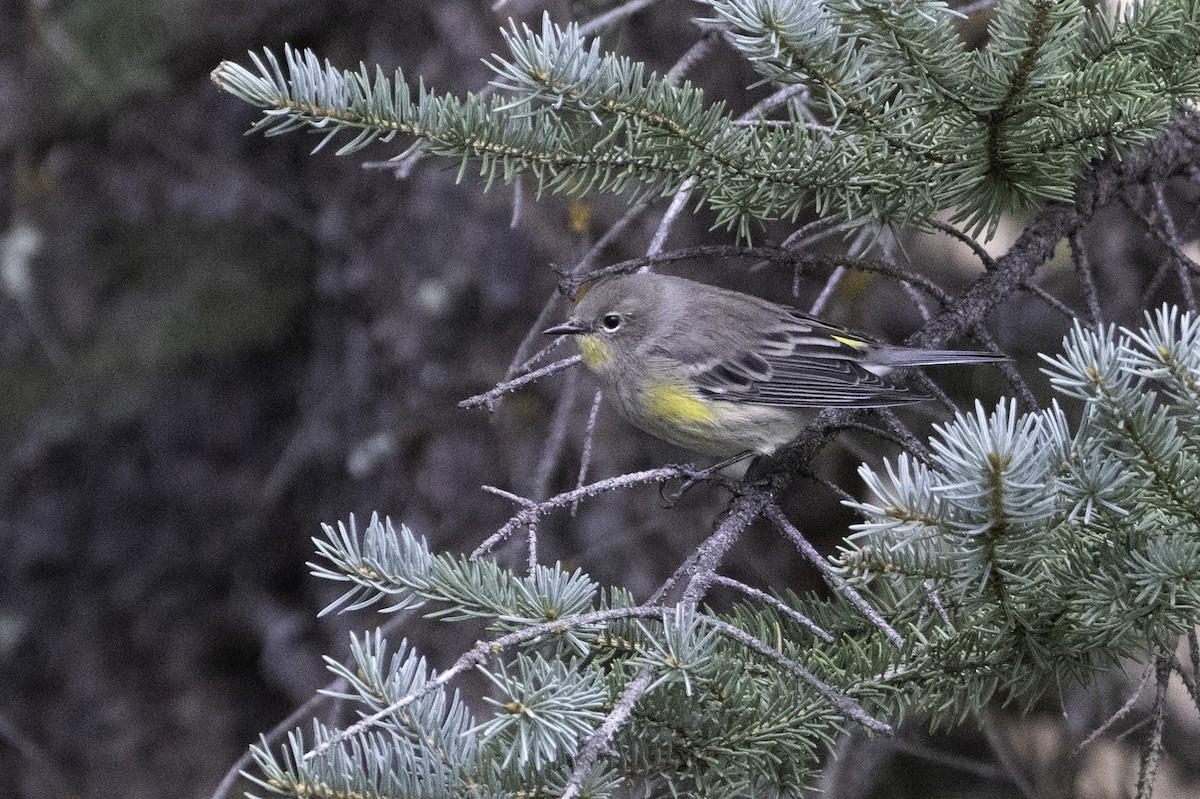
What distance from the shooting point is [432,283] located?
4676mm

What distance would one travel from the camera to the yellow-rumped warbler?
13.2 feet

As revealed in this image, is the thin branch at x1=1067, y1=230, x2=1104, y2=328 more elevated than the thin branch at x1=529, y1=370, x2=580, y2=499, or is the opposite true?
the thin branch at x1=1067, y1=230, x2=1104, y2=328

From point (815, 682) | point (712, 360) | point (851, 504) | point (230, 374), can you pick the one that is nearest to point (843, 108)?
point (851, 504)

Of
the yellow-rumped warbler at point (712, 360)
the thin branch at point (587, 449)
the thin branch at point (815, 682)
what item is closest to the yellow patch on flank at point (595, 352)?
the yellow-rumped warbler at point (712, 360)

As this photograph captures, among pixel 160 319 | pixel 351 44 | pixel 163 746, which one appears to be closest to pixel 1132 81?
pixel 351 44

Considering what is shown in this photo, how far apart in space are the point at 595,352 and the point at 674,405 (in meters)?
0.35

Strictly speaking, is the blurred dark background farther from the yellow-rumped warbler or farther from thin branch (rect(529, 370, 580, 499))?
thin branch (rect(529, 370, 580, 499))

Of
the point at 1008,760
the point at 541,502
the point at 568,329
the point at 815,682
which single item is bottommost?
the point at 815,682

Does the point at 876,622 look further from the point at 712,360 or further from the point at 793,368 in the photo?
the point at 712,360

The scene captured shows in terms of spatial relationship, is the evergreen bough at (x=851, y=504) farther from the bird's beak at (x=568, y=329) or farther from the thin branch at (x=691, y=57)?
the bird's beak at (x=568, y=329)

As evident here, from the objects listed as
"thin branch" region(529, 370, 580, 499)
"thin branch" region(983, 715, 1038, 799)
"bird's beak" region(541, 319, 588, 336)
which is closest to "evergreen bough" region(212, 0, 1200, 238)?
"thin branch" region(529, 370, 580, 499)

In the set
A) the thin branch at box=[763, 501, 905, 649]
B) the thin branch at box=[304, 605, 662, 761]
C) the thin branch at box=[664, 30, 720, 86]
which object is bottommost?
the thin branch at box=[304, 605, 662, 761]

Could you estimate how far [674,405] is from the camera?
405cm

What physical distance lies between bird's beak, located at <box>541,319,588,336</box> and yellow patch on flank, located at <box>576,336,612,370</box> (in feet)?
0.15
